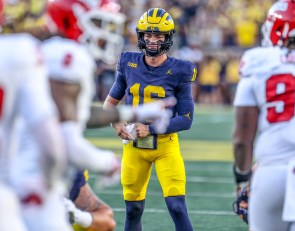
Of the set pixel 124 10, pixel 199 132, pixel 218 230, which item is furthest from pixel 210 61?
pixel 218 230

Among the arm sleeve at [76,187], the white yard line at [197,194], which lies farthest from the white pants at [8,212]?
the white yard line at [197,194]

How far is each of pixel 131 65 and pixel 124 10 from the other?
667 inches

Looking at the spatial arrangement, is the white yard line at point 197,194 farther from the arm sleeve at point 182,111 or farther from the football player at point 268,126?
the football player at point 268,126

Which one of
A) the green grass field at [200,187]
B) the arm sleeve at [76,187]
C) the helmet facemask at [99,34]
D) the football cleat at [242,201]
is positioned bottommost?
the green grass field at [200,187]

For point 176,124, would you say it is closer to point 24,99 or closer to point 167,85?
point 167,85

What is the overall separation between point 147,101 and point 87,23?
2486 mm

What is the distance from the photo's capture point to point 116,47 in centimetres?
460

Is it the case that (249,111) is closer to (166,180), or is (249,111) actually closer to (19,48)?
(19,48)

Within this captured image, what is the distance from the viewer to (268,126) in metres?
4.67

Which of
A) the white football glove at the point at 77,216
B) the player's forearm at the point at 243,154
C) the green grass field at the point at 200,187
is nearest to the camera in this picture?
the player's forearm at the point at 243,154

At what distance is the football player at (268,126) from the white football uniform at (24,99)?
48.1 inches

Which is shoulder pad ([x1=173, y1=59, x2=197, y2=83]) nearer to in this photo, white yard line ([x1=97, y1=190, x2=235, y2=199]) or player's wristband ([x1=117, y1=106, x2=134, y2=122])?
player's wristband ([x1=117, y1=106, x2=134, y2=122])

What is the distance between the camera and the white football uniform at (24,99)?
3664 mm

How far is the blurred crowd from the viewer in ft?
77.4
